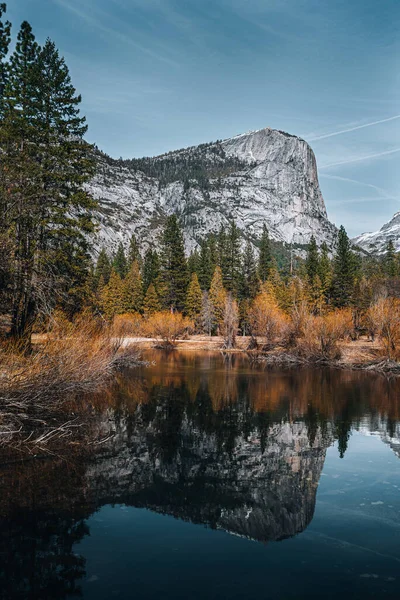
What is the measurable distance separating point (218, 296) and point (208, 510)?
178ft

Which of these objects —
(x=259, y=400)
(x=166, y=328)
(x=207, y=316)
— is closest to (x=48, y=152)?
(x=259, y=400)

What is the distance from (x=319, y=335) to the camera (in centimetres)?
3120

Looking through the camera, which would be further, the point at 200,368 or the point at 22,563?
the point at 200,368

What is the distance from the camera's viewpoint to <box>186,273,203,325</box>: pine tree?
6359 cm

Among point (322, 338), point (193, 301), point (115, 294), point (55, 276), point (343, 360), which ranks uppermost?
point (115, 294)

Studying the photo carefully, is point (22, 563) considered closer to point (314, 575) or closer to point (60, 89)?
point (314, 575)

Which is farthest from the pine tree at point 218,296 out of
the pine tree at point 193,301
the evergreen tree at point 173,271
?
the evergreen tree at point 173,271

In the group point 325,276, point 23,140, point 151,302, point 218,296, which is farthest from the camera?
point 151,302

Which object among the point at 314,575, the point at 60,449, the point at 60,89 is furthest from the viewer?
the point at 60,89

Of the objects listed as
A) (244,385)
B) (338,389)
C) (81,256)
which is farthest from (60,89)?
(338,389)

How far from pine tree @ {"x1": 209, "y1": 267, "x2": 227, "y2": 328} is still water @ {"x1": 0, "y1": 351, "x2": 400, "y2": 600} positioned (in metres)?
44.0

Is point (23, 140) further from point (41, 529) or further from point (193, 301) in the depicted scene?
point (193, 301)

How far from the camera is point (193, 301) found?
212ft

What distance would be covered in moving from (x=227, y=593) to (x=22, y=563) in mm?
2822
